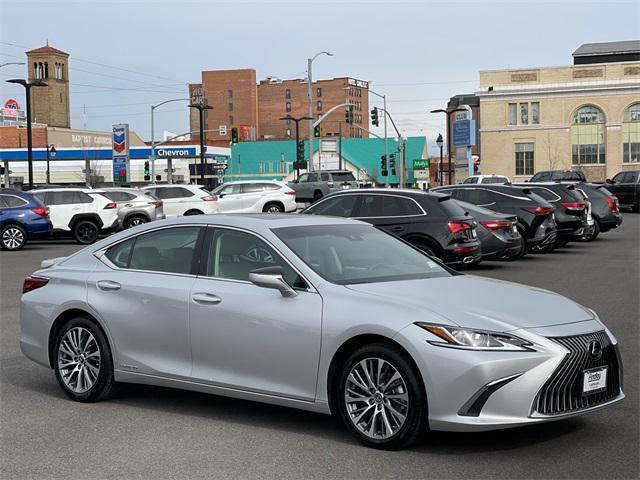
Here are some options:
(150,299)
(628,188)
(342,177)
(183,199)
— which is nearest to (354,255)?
(150,299)

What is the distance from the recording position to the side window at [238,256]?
6.80m

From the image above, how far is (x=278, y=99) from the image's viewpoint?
173500 mm

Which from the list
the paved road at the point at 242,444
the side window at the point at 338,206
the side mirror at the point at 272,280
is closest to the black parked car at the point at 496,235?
the side window at the point at 338,206

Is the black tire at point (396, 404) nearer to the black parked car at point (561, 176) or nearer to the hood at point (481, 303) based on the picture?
the hood at point (481, 303)

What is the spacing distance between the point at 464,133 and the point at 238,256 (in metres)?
59.0

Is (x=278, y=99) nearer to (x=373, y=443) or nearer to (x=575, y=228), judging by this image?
(x=575, y=228)

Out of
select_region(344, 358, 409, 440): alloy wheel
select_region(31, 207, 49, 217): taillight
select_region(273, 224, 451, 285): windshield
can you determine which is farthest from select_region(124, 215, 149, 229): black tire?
select_region(344, 358, 409, 440): alloy wheel

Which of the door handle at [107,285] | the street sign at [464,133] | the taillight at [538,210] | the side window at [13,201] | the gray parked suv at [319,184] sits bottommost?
the door handle at [107,285]

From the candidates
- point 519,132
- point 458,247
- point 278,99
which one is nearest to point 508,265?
point 458,247

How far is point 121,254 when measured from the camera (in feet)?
25.3

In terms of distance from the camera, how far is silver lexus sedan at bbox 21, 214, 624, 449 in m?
5.64

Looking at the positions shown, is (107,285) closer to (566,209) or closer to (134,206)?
(566,209)

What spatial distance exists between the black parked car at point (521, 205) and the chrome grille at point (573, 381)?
1635 cm

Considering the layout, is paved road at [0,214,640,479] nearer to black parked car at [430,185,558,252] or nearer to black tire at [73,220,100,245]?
black parked car at [430,185,558,252]
